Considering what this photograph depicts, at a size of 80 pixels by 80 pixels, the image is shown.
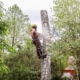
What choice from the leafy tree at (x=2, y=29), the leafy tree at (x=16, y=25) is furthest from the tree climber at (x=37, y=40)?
the leafy tree at (x=16, y=25)

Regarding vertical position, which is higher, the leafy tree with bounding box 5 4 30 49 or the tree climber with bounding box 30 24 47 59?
the leafy tree with bounding box 5 4 30 49

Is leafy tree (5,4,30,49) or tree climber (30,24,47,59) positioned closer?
tree climber (30,24,47,59)

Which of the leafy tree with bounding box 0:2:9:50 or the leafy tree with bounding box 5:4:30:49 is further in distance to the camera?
the leafy tree with bounding box 5:4:30:49

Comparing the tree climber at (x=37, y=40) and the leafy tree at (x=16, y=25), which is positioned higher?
the leafy tree at (x=16, y=25)

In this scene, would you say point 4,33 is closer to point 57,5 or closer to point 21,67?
point 21,67

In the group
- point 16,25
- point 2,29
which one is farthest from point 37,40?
point 16,25

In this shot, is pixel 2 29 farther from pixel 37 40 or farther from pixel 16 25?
pixel 16 25

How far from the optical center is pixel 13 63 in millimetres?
15617

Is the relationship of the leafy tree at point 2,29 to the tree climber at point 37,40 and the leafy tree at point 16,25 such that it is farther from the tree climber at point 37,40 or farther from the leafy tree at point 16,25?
the leafy tree at point 16,25

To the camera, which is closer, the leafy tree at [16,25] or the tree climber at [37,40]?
the tree climber at [37,40]

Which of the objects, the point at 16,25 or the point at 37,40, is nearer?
the point at 37,40

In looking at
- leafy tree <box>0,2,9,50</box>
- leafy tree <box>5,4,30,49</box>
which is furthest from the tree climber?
leafy tree <box>5,4,30,49</box>

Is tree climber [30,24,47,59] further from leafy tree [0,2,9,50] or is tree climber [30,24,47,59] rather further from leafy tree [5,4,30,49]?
leafy tree [5,4,30,49]

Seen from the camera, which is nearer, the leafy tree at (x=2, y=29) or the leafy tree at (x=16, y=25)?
the leafy tree at (x=2, y=29)
